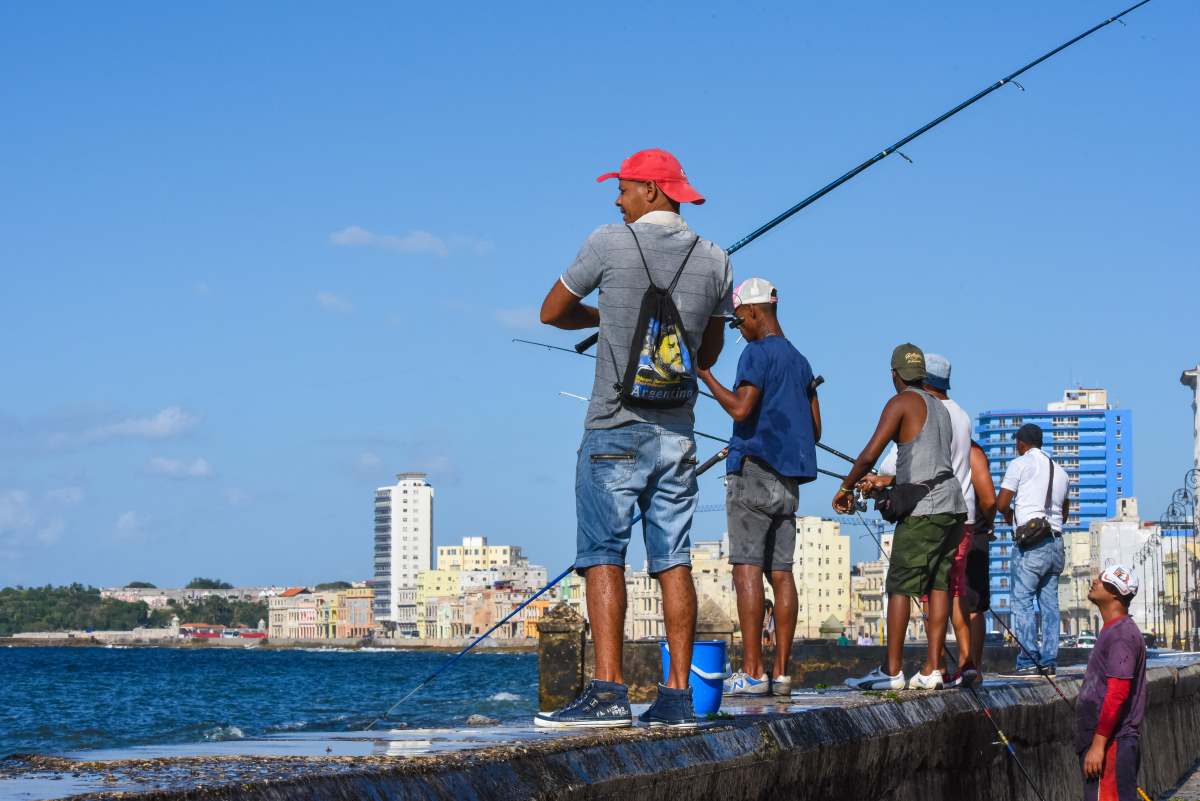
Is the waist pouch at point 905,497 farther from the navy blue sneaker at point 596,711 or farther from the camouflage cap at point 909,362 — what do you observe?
the navy blue sneaker at point 596,711

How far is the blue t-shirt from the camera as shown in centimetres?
619

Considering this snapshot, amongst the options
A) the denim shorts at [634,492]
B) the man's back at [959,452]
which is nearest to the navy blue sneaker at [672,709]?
the denim shorts at [634,492]

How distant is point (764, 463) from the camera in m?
6.21

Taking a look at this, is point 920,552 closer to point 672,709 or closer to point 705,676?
point 705,676

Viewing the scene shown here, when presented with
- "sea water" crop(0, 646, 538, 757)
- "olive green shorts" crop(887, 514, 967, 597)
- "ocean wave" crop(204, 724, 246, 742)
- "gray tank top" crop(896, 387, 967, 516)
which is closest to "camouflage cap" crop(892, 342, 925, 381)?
"gray tank top" crop(896, 387, 967, 516)

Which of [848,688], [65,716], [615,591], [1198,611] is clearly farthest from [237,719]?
[615,591]

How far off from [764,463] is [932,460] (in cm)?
117

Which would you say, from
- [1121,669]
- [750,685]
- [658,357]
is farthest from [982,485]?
[658,357]

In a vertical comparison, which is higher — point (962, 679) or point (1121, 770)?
point (962, 679)

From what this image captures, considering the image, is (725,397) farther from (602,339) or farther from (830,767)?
(830,767)

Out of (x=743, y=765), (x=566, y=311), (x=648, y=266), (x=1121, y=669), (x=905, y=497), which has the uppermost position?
(x=648, y=266)

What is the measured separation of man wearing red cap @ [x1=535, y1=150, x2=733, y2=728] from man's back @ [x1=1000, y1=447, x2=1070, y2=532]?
5.46 meters

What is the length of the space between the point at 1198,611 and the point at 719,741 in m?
31.1

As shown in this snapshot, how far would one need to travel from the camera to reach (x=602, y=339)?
15.2ft
